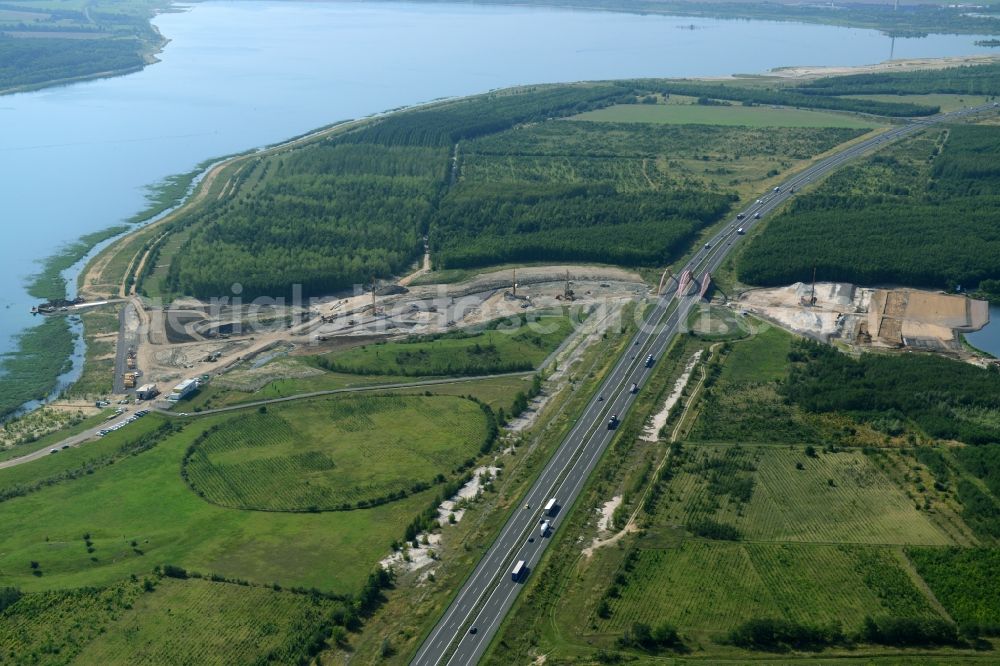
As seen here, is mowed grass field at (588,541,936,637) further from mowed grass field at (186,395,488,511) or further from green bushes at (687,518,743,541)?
mowed grass field at (186,395,488,511)

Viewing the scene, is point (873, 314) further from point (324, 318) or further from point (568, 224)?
point (324, 318)

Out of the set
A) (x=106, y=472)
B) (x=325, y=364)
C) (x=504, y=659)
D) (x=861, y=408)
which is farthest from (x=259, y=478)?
(x=861, y=408)

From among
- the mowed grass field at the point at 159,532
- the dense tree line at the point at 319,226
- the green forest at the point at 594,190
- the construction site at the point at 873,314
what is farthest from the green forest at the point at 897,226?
the mowed grass field at the point at 159,532

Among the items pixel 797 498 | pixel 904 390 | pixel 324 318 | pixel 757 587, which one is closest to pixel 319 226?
pixel 324 318

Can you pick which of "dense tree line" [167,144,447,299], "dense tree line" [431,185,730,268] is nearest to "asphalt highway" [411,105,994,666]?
"dense tree line" [431,185,730,268]

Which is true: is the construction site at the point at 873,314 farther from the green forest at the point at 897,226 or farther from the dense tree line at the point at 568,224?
the dense tree line at the point at 568,224

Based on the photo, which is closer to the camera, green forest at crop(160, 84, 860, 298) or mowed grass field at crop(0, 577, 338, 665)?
mowed grass field at crop(0, 577, 338, 665)
